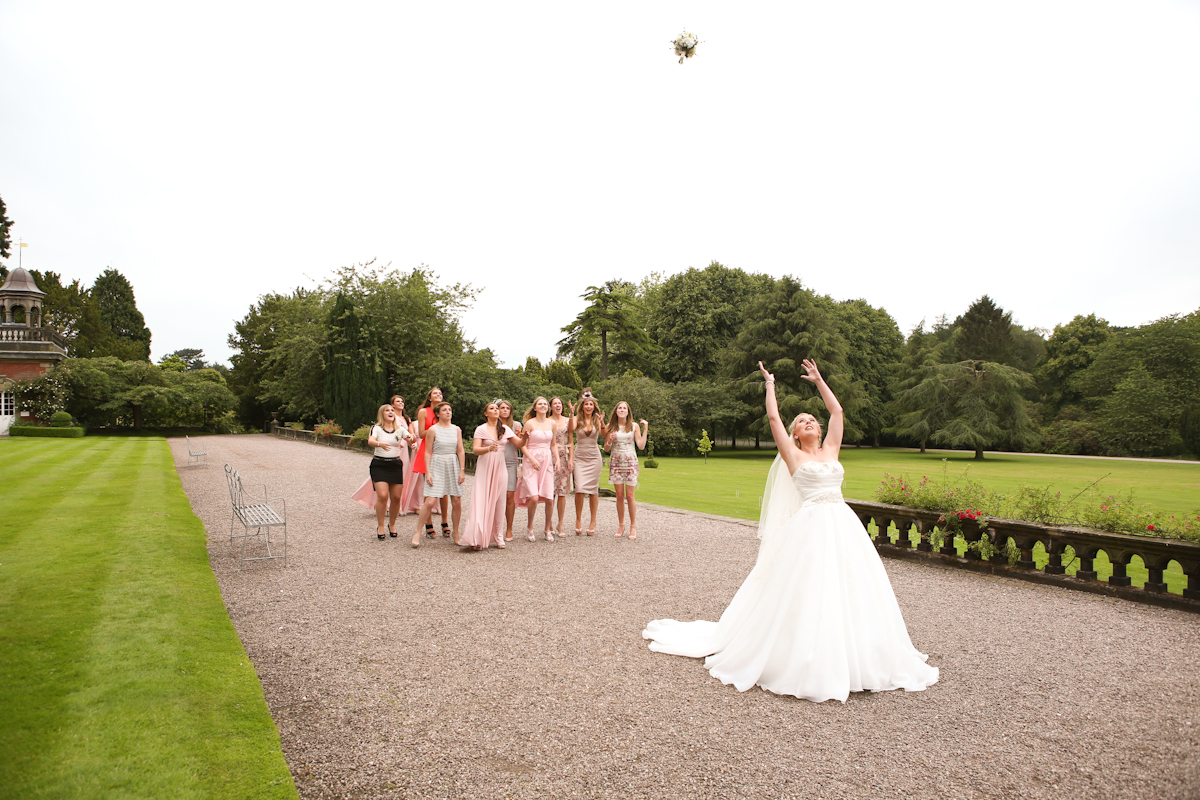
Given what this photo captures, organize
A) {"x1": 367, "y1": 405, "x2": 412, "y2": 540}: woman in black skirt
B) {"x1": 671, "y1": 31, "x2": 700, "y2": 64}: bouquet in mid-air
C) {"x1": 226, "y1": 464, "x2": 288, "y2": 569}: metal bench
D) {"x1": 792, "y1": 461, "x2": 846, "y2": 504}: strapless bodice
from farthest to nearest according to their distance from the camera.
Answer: {"x1": 367, "y1": 405, "x2": 412, "y2": 540}: woman in black skirt
{"x1": 226, "y1": 464, "x2": 288, "y2": 569}: metal bench
{"x1": 792, "y1": 461, "x2": 846, "y2": 504}: strapless bodice
{"x1": 671, "y1": 31, "x2": 700, "y2": 64}: bouquet in mid-air

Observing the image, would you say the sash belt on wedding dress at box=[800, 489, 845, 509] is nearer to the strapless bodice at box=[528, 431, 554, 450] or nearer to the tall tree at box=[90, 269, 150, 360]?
the strapless bodice at box=[528, 431, 554, 450]

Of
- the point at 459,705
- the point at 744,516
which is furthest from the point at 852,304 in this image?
the point at 459,705

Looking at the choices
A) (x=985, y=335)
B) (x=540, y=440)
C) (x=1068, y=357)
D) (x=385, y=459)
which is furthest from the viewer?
(x=985, y=335)

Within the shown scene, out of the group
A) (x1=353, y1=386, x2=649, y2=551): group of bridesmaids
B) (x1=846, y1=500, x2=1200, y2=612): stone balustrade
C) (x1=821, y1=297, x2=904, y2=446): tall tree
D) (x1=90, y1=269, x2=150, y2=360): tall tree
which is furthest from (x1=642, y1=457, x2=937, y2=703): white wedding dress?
(x1=90, y1=269, x2=150, y2=360): tall tree

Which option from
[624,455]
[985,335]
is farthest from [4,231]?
[985,335]

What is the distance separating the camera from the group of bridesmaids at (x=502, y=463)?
8.82 meters

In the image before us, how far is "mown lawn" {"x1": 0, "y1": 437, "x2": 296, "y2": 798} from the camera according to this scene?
307 cm

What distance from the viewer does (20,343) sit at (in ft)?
119

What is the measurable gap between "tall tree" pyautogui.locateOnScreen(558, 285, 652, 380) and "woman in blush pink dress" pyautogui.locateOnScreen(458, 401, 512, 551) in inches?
1306

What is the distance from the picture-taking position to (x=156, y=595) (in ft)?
19.2

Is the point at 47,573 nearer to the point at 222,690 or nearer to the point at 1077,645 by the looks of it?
the point at 222,690

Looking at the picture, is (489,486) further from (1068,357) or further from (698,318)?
(1068,357)

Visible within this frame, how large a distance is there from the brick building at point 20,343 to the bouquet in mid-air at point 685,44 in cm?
4184

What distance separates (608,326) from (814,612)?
38598 millimetres
